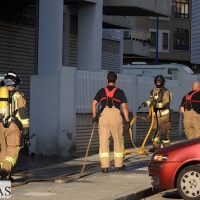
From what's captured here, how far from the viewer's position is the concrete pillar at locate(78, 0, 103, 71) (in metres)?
22.2

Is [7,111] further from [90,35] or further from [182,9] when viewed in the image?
[182,9]

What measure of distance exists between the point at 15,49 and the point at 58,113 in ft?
14.0

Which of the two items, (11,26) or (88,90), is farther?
(11,26)

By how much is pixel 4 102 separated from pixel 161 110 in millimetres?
8133

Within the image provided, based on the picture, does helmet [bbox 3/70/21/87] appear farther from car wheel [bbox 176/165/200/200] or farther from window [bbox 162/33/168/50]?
window [bbox 162/33/168/50]

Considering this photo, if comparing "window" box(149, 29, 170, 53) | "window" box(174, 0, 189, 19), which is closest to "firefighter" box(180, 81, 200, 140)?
"window" box(149, 29, 170, 53)

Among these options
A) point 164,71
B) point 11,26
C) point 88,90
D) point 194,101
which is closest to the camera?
point 194,101

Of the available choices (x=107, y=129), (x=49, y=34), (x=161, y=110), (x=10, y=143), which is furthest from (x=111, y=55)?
(x=10, y=143)

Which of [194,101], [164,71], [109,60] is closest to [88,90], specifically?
[194,101]

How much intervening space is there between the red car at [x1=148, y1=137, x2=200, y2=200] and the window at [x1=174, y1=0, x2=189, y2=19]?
2510 inches

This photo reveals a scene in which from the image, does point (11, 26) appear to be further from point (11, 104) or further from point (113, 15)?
point (11, 104)

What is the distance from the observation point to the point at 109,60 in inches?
1201

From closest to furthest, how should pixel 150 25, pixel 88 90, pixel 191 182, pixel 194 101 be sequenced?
pixel 191 182 → pixel 194 101 → pixel 88 90 → pixel 150 25

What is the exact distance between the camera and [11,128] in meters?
12.4
